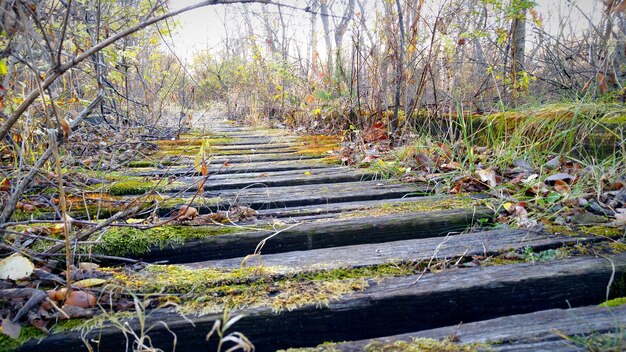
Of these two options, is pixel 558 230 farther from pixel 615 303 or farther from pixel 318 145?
pixel 318 145

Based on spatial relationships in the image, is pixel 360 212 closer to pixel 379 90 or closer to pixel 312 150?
pixel 312 150

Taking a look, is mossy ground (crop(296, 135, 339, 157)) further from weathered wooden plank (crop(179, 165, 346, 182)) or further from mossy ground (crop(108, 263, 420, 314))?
mossy ground (crop(108, 263, 420, 314))

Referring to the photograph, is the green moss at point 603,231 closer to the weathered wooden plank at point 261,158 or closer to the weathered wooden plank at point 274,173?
the weathered wooden plank at point 274,173

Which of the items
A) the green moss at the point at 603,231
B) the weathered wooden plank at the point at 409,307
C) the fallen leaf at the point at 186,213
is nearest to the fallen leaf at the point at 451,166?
Answer: the green moss at the point at 603,231

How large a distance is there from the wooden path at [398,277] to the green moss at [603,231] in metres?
0.05

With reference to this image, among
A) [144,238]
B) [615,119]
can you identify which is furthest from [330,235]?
[615,119]

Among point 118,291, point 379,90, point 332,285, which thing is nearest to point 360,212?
point 332,285

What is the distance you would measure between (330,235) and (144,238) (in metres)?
0.70

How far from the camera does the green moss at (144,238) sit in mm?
1457

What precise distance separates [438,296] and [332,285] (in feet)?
0.95

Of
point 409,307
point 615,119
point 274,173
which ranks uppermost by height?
point 615,119

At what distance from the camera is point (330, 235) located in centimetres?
162

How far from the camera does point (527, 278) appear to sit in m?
1.15

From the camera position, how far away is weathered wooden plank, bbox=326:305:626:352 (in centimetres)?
87
